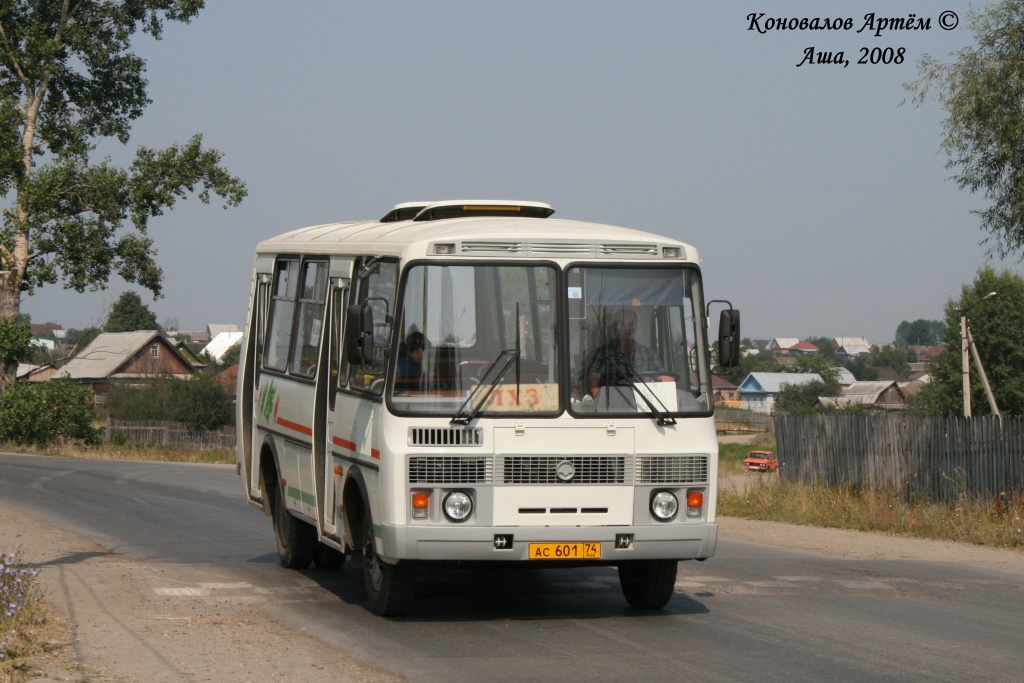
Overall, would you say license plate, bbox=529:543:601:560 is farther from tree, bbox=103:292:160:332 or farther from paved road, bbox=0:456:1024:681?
tree, bbox=103:292:160:332

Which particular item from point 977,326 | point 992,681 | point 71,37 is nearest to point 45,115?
point 71,37

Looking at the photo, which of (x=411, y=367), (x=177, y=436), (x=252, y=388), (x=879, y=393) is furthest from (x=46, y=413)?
(x=879, y=393)

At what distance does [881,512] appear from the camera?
20.2 meters

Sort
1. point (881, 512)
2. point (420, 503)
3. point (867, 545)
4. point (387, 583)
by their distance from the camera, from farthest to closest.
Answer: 1. point (881, 512)
2. point (867, 545)
3. point (387, 583)
4. point (420, 503)

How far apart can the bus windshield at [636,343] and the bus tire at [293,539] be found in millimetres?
4179

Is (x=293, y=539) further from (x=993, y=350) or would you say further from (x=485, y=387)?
(x=993, y=350)

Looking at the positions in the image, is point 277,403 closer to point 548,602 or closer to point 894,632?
point 548,602

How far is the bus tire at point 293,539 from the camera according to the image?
43.2ft

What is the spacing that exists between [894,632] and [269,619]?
4696 mm

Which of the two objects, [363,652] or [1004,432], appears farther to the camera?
[1004,432]

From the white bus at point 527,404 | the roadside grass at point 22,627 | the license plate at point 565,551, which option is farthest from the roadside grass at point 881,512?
the roadside grass at point 22,627

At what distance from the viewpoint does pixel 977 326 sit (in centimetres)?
9106

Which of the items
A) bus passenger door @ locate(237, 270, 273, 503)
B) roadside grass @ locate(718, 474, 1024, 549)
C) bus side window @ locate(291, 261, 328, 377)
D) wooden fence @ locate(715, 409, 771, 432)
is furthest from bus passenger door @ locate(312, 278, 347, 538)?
wooden fence @ locate(715, 409, 771, 432)

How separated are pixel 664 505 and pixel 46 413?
33.0 meters
